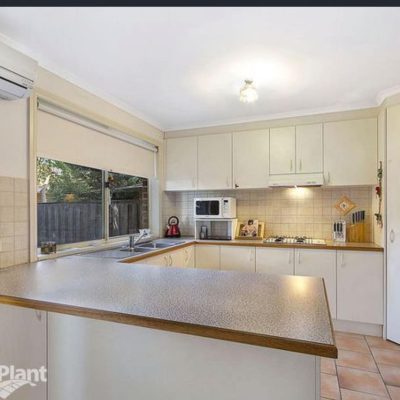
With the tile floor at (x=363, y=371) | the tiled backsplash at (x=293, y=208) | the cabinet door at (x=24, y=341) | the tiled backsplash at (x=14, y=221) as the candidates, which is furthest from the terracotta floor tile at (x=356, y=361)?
the tiled backsplash at (x=14, y=221)

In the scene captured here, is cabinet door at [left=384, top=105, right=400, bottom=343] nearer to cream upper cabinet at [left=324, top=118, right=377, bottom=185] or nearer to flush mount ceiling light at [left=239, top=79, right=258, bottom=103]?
cream upper cabinet at [left=324, top=118, right=377, bottom=185]

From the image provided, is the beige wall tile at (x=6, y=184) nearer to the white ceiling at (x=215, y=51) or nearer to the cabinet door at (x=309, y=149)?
the white ceiling at (x=215, y=51)

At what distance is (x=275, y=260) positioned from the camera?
307cm

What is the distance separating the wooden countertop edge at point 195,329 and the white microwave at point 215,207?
2399mm

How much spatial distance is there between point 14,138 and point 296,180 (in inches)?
104

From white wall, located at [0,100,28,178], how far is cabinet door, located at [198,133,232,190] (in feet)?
6.73

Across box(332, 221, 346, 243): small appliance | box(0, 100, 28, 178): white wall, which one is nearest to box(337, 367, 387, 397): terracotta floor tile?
box(332, 221, 346, 243): small appliance

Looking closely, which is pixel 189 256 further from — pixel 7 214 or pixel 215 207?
pixel 7 214

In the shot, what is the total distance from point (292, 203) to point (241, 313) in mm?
2620

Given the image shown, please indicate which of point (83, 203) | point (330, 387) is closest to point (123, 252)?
point (83, 203)

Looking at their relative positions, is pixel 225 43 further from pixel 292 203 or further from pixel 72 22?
pixel 292 203

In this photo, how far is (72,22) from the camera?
1604 millimetres

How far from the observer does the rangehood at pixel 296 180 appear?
307 cm

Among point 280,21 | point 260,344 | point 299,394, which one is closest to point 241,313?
point 260,344
